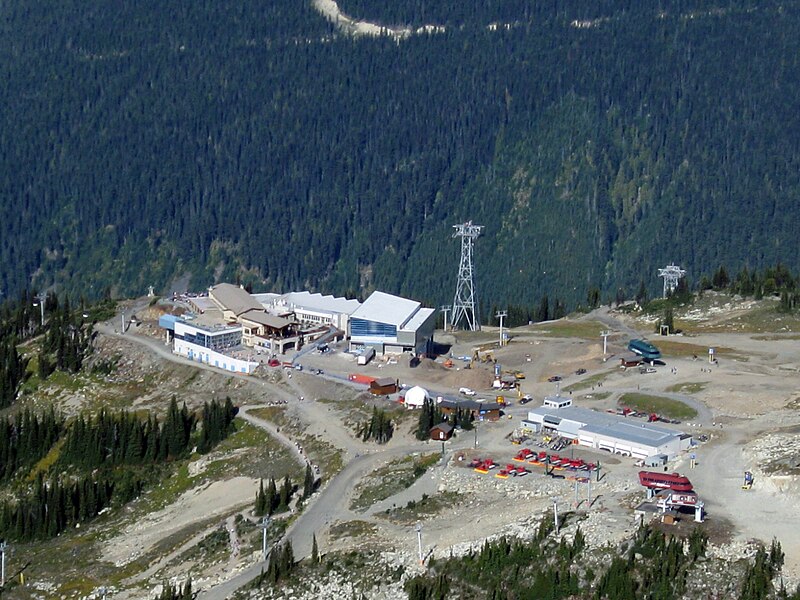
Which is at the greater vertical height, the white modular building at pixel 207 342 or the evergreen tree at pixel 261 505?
the white modular building at pixel 207 342

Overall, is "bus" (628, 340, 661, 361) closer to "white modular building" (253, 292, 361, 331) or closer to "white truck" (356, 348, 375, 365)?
"white truck" (356, 348, 375, 365)

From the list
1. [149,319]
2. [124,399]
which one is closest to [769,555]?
[124,399]

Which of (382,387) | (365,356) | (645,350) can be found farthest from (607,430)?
(365,356)

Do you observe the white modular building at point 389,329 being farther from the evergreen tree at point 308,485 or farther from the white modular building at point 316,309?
the evergreen tree at point 308,485

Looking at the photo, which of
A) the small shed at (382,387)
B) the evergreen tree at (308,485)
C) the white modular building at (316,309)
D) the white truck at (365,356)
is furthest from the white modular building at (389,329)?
the evergreen tree at (308,485)

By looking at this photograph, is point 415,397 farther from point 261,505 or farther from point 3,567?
point 3,567

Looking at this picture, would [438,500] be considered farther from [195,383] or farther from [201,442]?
[195,383]

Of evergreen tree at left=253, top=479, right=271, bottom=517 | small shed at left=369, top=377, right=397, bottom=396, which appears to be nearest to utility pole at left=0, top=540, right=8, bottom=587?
evergreen tree at left=253, top=479, right=271, bottom=517
